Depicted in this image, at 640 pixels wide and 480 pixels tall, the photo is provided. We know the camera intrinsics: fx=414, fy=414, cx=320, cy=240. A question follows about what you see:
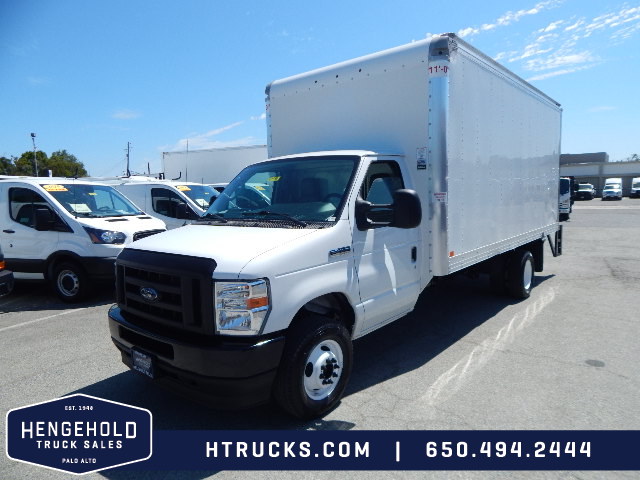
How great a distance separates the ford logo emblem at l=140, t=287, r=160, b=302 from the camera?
3117 mm

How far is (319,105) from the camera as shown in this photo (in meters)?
5.23

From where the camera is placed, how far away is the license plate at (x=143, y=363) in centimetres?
311

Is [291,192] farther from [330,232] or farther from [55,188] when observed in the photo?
[55,188]

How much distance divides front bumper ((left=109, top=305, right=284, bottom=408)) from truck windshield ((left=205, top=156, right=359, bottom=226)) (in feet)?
3.60

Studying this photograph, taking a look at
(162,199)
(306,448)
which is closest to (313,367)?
(306,448)

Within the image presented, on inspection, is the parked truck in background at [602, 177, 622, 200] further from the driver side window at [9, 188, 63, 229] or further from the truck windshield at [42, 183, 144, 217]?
the driver side window at [9, 188, 63, 229]

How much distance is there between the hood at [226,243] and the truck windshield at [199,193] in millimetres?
7478

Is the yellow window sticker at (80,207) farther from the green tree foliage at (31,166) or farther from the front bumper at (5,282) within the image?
the green tree foliage at (31,166)

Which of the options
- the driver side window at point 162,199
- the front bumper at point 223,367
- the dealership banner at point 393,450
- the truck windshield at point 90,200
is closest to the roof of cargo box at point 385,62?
the front bumper at point 223,367

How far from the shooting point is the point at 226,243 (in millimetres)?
3111

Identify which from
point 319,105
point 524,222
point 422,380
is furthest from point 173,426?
point 524,222

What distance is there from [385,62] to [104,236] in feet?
17.2

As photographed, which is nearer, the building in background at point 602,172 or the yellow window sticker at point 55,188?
the yellow window sticker at point 55,188

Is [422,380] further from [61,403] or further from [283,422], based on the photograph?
[61,403]
